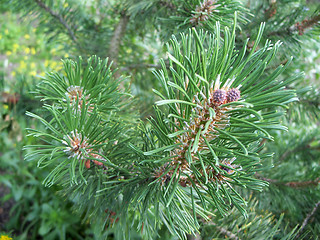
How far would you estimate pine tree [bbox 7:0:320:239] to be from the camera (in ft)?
1.05

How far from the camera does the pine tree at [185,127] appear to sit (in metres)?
0.32

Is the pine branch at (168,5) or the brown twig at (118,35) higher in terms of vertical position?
the pine branch at (168,5)

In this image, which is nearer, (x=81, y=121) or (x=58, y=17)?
(x=81, y=121)

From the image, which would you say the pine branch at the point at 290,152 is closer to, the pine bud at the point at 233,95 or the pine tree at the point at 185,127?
the pine tree at the point at 185,127

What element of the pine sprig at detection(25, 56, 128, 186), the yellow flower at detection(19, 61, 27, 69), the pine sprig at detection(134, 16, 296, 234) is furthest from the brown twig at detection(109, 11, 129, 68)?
the yellow flower at detection(19, 61, 27, 69)

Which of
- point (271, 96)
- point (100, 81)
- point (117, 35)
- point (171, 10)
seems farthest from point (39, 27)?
point (271, 96)

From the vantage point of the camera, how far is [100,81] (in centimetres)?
43

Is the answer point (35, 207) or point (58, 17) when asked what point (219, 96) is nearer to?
point (58, 17)

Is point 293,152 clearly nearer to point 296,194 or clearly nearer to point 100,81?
point 296,194

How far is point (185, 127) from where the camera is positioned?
1.13ft

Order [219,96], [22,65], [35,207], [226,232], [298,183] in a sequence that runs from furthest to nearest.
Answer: [22,65], [35,207], [298,183], [226,232], [219,96]

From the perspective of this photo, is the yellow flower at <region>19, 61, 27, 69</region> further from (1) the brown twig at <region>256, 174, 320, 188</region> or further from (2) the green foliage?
(1) the brown twig at <region>256, 174, 320, 188</region>

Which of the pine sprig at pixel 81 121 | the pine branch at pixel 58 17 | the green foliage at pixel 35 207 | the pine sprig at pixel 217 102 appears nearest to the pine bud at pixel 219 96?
the pine sprig at pixel 217 102

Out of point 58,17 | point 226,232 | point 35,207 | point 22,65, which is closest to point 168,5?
point 58,17
